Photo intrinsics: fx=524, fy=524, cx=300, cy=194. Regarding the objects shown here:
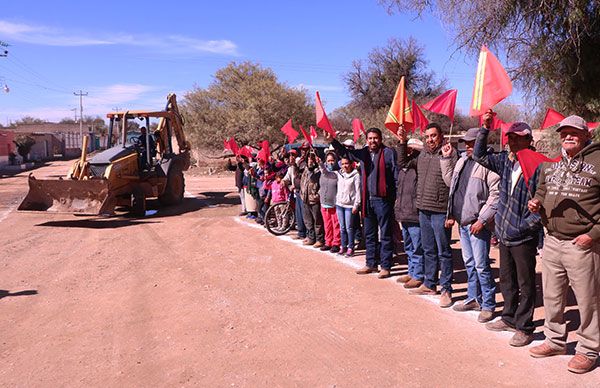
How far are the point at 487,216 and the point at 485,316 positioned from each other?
0.97 metres

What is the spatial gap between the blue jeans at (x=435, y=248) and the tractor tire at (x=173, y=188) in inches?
382

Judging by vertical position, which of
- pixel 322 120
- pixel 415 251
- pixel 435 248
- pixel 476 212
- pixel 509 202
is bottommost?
pixel 415 251

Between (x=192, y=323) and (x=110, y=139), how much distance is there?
35.8 feet

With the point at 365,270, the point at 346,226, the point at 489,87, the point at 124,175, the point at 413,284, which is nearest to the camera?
the point at 489,87

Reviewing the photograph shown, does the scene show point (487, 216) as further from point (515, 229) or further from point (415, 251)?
point (415, 251)

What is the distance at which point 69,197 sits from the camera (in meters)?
11.7

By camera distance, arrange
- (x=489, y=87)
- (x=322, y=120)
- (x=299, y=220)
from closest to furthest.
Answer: (x=489, y=87)
(x=322, y=120)
(x=299, y=220)

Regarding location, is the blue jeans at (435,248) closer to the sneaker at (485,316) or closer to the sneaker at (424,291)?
the sneaker at (424,291)

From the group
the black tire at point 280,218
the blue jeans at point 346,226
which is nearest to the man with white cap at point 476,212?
the blue jeans at point 346,226

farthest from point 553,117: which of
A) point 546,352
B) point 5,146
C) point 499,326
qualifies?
point 5,146

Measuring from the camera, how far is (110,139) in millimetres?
14797

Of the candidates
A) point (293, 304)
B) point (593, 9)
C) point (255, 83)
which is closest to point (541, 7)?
point (593, 9)

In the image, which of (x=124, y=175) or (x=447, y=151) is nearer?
(x=447, y=151)

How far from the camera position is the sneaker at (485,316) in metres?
5.03
